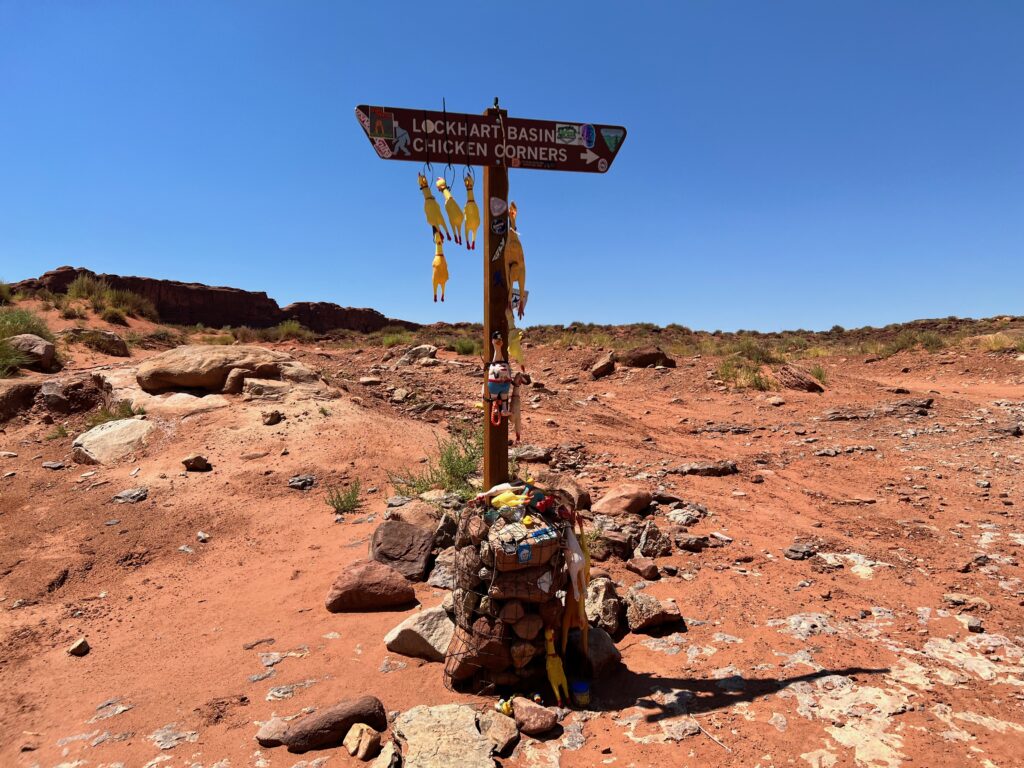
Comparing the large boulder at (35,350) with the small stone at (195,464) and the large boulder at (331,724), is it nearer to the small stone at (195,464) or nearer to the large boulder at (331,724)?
the small stone at (195,464)

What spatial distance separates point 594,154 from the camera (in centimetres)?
370

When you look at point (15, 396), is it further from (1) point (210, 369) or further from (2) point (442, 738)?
(2) point (442, 738)

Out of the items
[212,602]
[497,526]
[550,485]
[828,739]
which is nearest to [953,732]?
[828,739]

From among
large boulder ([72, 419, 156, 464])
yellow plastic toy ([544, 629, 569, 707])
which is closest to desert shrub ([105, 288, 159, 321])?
large boulder ([72, 419, 156, 464])

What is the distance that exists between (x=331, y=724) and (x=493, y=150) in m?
3.40

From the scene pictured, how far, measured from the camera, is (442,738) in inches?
111

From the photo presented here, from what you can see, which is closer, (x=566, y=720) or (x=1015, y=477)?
(x=566, y=720)

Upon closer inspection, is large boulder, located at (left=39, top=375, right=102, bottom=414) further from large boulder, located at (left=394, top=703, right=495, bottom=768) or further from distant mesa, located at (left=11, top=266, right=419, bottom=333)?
distant mesa, located at (left=11, top=266, right=419, bottom=333)

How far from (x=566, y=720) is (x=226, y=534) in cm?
441

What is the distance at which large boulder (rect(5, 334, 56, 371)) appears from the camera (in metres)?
10.0

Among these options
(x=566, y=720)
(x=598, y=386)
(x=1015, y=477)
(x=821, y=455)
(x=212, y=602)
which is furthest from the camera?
(x=598, y=386)

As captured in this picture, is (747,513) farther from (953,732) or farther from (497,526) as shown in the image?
(497,526)

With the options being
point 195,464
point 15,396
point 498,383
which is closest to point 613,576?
point 498,383

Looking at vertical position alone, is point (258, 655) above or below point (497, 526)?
below
